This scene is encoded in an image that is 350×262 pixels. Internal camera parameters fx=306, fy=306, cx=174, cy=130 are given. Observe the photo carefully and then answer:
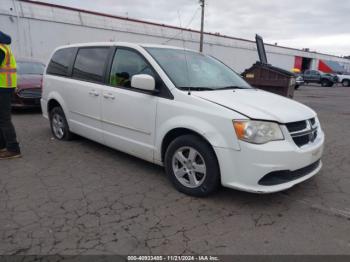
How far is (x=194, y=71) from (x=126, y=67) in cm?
95

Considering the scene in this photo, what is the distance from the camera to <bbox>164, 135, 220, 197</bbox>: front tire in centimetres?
330

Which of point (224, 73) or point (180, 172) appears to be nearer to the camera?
point (180, 172)

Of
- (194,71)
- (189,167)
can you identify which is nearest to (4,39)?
(194,71)

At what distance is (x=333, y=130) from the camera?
7.55 meters

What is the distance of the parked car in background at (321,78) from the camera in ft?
105

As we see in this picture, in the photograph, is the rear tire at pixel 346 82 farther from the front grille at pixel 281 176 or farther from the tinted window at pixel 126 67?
the tinted window at pixel 126 67

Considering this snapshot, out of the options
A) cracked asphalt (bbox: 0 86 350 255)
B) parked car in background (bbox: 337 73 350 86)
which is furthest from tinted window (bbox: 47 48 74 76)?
parked car in background (bbox: 337 73 350 86)

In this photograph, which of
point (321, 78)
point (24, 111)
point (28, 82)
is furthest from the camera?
point (321, 78)

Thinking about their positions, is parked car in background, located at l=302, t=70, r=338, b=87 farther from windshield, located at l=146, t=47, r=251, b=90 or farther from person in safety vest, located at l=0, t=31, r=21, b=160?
person in safety vest, located at l=0, t=31, r=21, b=160

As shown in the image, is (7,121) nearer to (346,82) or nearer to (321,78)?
(321,78)

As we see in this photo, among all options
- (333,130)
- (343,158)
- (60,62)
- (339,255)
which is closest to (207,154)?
(339,255)

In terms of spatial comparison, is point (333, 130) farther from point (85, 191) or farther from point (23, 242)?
point (23, 242)

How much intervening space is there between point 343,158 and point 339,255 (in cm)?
303

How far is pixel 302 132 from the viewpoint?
3334 mm
